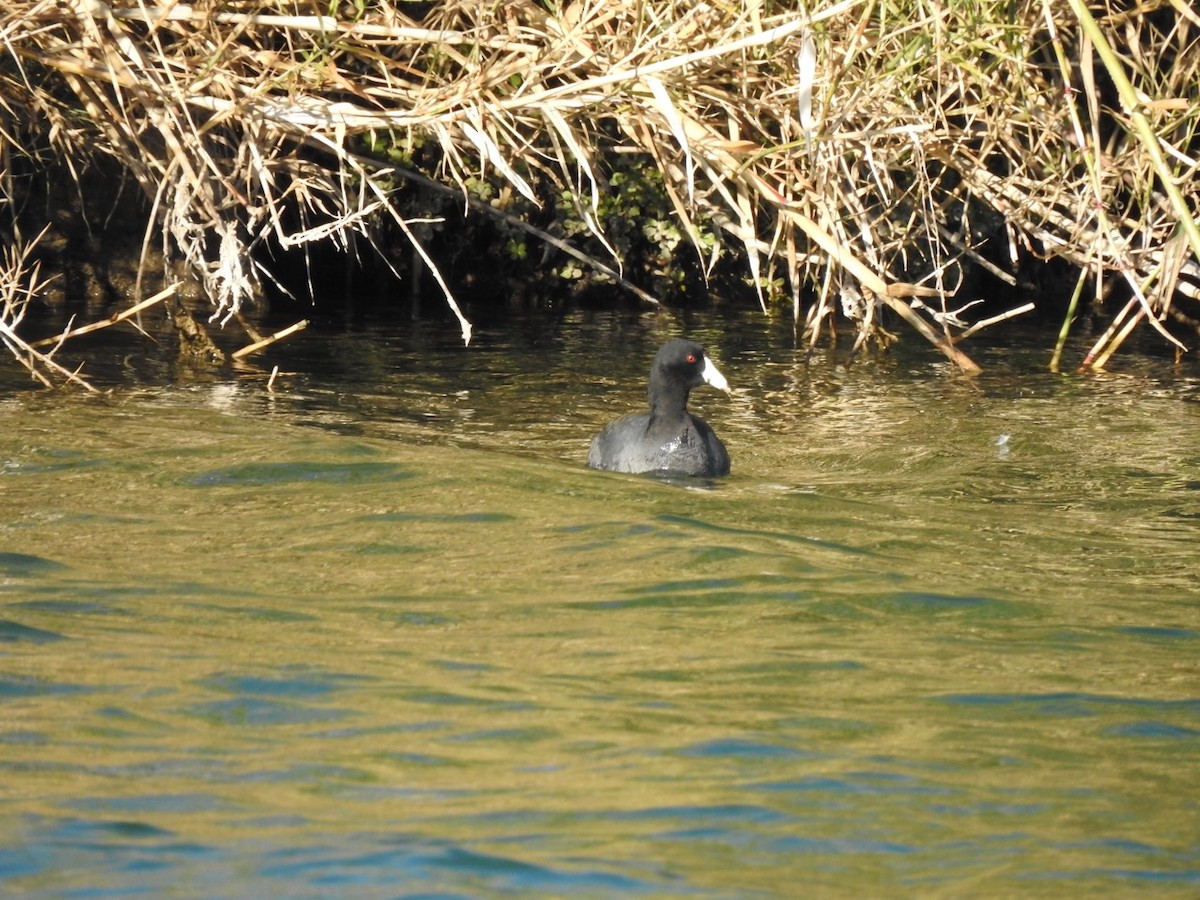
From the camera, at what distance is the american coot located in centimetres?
717

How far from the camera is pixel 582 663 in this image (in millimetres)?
4375

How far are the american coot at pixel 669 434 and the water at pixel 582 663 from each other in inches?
9.2

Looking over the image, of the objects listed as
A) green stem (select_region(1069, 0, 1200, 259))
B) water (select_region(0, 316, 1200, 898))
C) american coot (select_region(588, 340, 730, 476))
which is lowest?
water (select_region(0, 316, 1200, 898))

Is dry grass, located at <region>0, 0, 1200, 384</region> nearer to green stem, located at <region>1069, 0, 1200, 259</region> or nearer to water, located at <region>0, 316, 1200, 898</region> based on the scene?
water, located at <region>0, 316, 1200, 898</region>

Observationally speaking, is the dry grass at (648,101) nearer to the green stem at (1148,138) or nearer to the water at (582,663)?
the water at (582,663)

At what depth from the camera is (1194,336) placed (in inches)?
501

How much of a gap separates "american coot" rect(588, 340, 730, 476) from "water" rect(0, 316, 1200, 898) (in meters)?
0.23

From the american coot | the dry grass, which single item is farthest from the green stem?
the american coot

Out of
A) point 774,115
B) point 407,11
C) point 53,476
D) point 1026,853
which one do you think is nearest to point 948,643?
point 1026,853

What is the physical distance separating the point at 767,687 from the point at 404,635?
1.03m

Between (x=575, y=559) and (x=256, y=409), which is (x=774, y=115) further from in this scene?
(x=575, y=559)

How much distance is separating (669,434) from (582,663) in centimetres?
292

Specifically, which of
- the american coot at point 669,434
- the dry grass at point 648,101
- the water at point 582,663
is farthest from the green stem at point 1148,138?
the american coot at point 669,434

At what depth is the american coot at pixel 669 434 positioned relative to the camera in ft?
23.5
